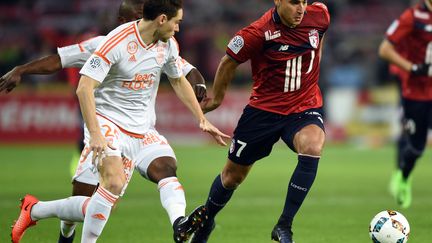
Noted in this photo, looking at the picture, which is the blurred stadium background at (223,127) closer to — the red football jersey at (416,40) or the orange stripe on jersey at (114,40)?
the red football jersey at (416,40)

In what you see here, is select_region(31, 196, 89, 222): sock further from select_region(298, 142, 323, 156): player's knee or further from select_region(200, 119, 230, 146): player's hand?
select_region(298, 142, 323, 156): player's knee

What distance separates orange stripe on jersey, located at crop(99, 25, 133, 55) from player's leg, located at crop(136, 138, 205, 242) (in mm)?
944

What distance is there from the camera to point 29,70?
7.04 meters

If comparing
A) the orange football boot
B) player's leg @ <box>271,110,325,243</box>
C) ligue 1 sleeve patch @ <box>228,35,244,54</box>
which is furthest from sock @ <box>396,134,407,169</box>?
the orange football boot

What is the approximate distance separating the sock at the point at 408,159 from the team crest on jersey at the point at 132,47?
5337 mm

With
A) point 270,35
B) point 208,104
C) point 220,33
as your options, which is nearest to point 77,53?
point 208,104

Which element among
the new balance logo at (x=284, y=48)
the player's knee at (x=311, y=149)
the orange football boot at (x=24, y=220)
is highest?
the new balance logo at (x=284, y=48)

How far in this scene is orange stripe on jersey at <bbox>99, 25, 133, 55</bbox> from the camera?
21.9ft

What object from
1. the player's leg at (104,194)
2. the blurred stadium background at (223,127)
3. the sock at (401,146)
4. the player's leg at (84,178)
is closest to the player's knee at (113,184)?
the player's leg at (104,194)

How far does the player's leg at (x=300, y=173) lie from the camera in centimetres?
730

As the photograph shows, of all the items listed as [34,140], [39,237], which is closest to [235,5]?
[34,140]

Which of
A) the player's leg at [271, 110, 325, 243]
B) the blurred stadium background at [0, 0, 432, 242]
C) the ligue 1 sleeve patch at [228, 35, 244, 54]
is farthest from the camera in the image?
the blurred stadium background at [0, 0, 432, 242]

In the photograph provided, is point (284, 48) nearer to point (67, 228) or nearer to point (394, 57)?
point (67, 228)

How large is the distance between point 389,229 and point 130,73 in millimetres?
2410
